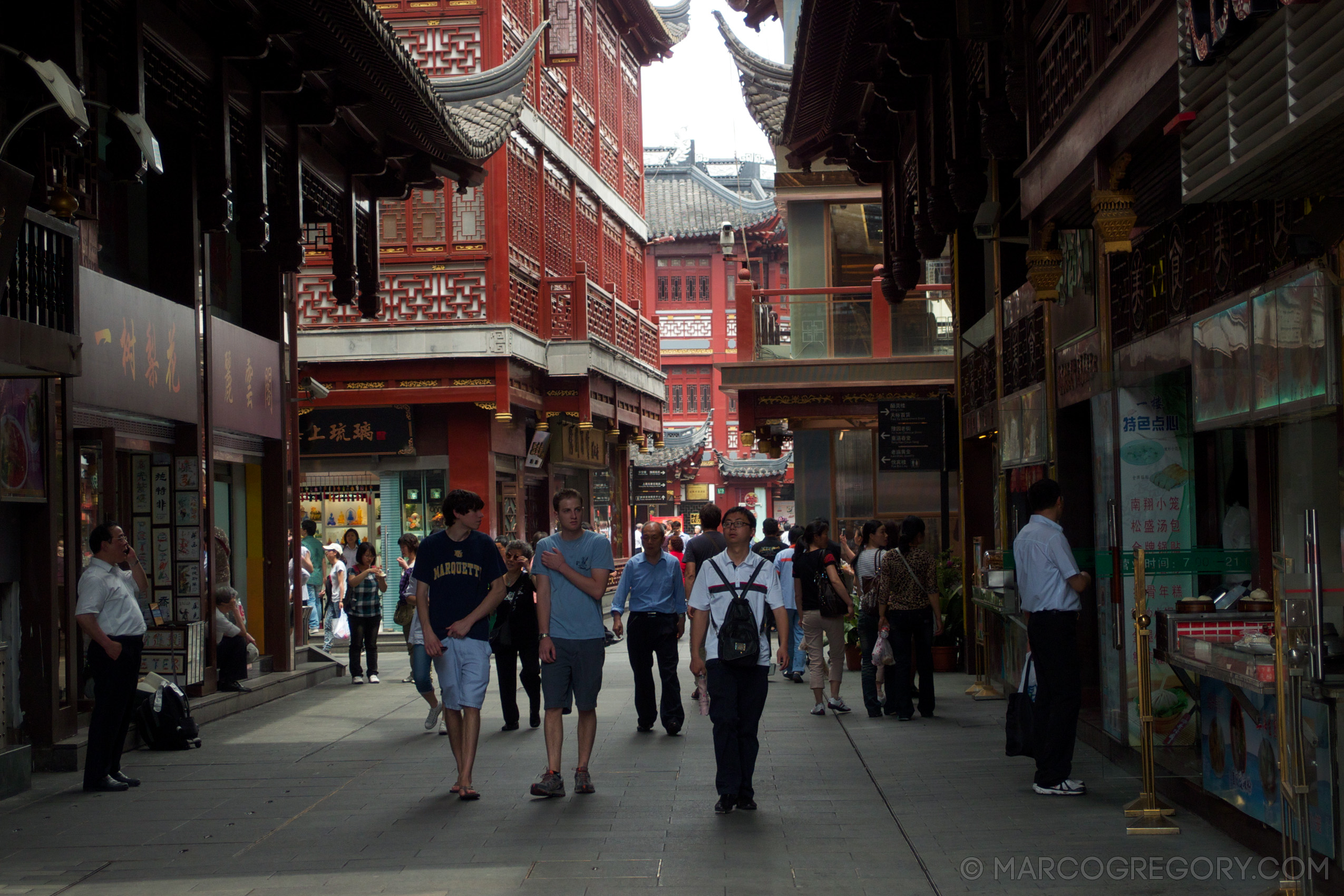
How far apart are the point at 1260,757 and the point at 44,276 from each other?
7562 mm

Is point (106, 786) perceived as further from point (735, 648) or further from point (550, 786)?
point (735, 648)

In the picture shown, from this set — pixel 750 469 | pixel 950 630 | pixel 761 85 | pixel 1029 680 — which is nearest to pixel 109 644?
pixel 1029 680

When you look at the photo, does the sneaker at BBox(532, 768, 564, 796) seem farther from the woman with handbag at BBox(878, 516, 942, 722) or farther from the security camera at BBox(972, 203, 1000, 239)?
the security camera at BBox(972, 203, 1000, 239)

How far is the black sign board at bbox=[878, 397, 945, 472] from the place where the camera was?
17.4 m

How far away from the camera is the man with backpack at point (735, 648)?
8.55 meters

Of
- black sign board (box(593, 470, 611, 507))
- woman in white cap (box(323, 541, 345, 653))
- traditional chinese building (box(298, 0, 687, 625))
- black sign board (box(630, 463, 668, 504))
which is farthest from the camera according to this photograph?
black sign board (box(630, 463, 668, 504))

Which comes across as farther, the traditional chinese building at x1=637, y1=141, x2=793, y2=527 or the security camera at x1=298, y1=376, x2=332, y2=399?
the traditional chinese building at x1=637, y1=141, x2=793, y2=527

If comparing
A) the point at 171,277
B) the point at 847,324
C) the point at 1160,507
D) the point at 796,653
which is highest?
the point at 847,324

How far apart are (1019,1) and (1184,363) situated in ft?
10.9

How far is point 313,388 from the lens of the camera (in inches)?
838

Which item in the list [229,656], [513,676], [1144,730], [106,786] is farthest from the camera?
[229,656]

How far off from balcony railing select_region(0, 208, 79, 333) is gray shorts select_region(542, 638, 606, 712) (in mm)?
3612

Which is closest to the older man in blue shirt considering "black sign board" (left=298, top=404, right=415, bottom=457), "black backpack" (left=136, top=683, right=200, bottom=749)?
"black backpack" (left=136, top=683, right=200, bottom=749)

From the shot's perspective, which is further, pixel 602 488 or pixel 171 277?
pixel 602 488
